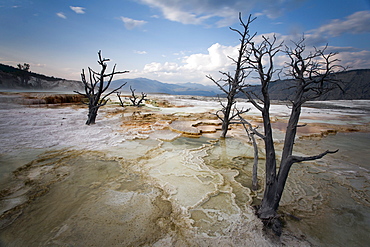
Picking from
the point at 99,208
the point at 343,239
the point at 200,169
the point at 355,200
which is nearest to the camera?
the point at 343,239

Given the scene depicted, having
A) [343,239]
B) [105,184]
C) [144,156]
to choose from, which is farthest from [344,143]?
[105,184]

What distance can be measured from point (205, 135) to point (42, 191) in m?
7.12

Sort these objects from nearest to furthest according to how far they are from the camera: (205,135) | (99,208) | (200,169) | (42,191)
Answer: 1. (99,208)
2. (42,191)
3. (200,169)
4. (205,135)

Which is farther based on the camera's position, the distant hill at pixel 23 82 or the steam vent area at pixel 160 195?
the distant hill at pixel 23 82

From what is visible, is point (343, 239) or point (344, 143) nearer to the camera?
point (343, 239)

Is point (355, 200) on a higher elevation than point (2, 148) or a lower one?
lower

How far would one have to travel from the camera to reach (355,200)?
4.06 metres

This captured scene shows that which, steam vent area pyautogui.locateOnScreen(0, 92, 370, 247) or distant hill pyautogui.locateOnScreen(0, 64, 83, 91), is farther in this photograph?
distant hill pyautogui.locateOnScreen(0, 64, 83, 91)

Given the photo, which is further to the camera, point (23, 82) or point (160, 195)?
point (23, 82)

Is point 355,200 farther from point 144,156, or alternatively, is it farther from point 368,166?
point 144,156

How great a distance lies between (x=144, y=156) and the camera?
19.7 feet

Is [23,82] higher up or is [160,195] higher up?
[23,82]

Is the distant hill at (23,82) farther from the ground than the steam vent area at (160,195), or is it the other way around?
the distant hill at (23,82)

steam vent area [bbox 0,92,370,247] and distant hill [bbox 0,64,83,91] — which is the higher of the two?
distant hill [bbox 0,64,83,91]
